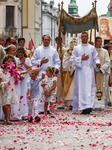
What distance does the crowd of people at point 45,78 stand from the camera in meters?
11.2

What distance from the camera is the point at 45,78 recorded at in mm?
13094

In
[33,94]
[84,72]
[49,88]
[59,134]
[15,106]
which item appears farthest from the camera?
[84,72]

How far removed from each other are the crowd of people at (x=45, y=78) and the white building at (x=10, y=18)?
3437cm

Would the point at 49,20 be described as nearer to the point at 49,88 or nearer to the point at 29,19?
the point at 29,19

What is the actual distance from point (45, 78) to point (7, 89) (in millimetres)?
2037

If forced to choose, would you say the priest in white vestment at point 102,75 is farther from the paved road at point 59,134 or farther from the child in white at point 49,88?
the paved road at point 59,134

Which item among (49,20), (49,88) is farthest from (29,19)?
(49,88)

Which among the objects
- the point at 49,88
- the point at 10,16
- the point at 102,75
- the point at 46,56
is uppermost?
the point at 10,16

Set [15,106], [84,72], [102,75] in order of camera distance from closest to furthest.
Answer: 1. [15,106]
2. [84,72]
3. [102,75]

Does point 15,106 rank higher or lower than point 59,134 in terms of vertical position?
higher

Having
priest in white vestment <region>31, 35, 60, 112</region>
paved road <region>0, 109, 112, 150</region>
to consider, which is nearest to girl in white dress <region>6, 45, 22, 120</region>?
paved road <region>0, 109, 112, 150</region>

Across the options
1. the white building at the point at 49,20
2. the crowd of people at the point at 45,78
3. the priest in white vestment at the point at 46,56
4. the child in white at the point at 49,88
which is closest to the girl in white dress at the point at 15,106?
the crowd of people at the point at 45,78

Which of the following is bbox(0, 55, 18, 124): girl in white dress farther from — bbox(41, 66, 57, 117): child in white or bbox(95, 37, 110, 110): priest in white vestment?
bbox(95, 37, 110, 110): priest in white vestment

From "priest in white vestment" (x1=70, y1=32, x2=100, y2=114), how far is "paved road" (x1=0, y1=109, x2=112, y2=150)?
1946 millimetres
